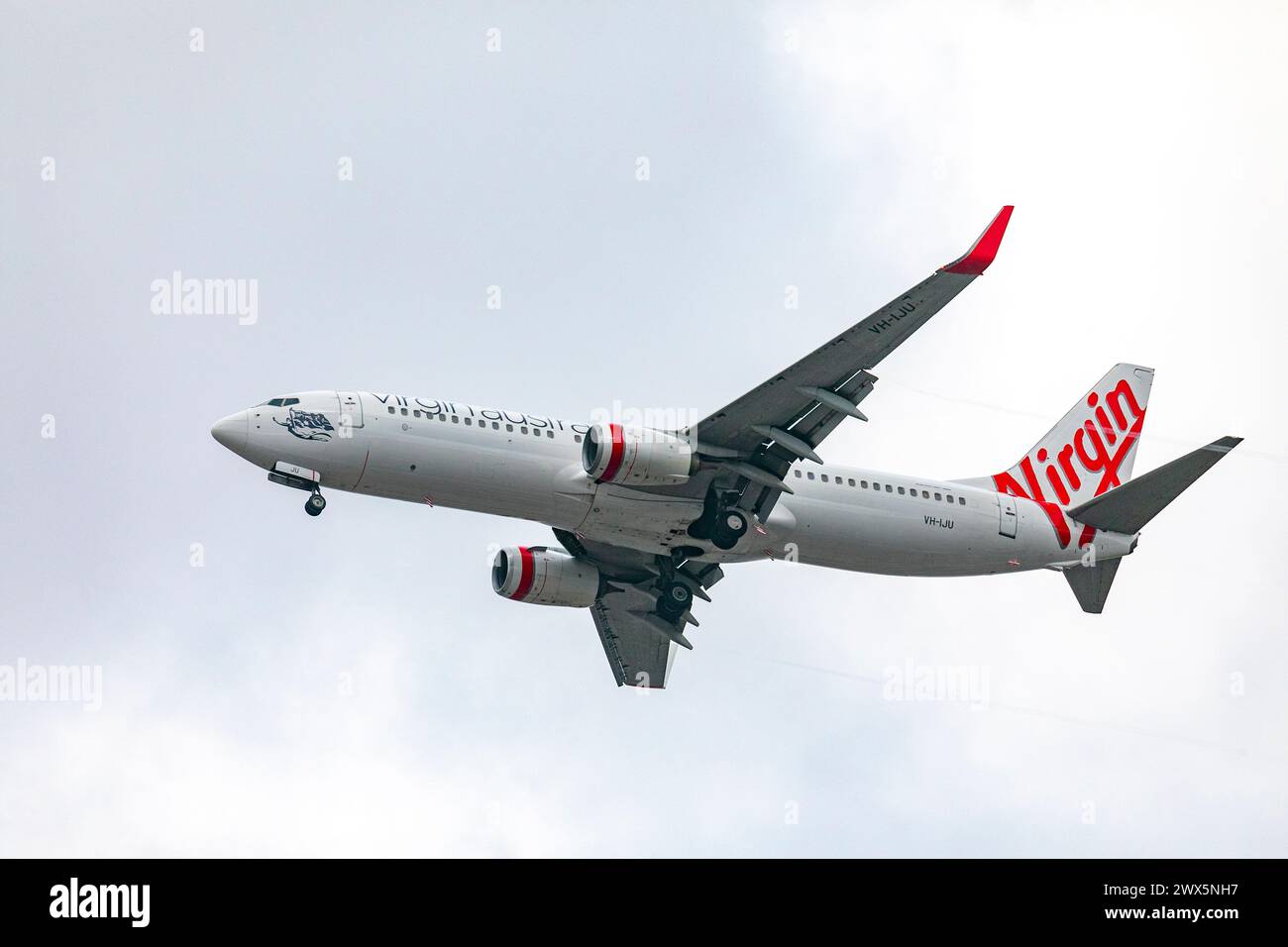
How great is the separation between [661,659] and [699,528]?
10264mm

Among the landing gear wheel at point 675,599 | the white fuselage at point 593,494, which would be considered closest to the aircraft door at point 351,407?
the white fuselage at point 593,494

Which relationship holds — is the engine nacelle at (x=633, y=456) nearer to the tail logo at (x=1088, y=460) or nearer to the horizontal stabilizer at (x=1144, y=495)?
the tail logo at (x=1088, y=460)

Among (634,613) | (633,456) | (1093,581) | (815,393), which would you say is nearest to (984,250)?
(815,393)

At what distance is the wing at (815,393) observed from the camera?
4200 cm

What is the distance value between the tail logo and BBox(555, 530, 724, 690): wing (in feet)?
35.7

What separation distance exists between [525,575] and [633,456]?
9390mm

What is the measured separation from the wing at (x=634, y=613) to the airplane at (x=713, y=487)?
8cm

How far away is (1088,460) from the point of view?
189 ft

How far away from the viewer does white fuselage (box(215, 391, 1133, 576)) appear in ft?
150

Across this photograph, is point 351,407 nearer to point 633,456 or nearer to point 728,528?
point 633,456

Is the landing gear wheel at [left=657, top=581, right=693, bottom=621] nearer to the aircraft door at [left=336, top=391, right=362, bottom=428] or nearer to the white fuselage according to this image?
the white fuselage

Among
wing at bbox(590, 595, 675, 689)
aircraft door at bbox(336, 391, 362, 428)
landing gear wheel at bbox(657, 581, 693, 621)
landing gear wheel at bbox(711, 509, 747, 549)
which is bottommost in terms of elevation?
wing at bbox(590, 595, 675, 689)

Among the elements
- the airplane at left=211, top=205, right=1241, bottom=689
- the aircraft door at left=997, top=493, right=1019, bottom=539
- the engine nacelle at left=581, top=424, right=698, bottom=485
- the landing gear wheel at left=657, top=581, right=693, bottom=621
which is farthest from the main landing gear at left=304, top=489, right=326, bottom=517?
the aircraft door at left=997, top=493, right=1019, bottom=539

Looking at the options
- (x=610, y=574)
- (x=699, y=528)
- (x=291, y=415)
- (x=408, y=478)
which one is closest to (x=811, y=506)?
(x=699, y=528)
